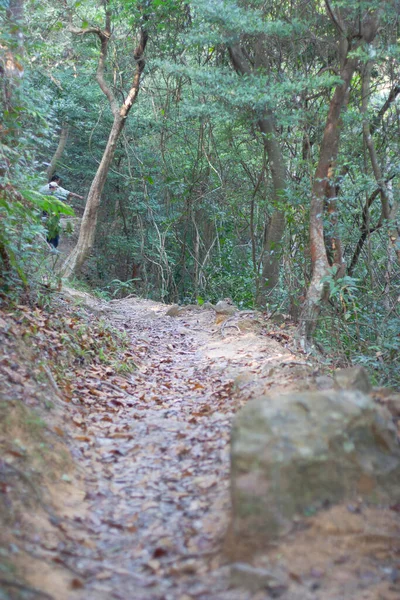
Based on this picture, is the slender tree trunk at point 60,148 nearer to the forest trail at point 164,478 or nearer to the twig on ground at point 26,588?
the forest trail at point 164,478

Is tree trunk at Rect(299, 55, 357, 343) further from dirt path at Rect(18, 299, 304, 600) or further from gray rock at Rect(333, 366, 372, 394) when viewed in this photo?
gray rock at Rect(333, 366, 372, 394)

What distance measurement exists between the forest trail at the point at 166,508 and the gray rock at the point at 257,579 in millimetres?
26

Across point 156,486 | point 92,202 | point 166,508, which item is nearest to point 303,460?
point 166,508

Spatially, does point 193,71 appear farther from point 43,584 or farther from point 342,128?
point 43,584

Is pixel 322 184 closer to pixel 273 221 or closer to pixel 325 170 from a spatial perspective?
pixel 325 170

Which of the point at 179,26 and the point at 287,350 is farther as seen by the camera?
the point at 179,26

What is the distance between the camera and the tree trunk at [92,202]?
14.0 m

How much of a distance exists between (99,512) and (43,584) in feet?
3.35

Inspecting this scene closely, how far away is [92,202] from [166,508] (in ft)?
37.5

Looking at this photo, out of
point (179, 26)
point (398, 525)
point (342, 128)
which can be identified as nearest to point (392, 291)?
point (342, 128)

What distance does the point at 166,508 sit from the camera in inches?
143

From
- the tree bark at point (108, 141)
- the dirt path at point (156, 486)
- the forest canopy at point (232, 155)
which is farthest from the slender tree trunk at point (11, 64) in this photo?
the tree bark at point (108, 141)

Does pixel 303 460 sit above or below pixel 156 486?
above

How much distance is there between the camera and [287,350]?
25.7ft
